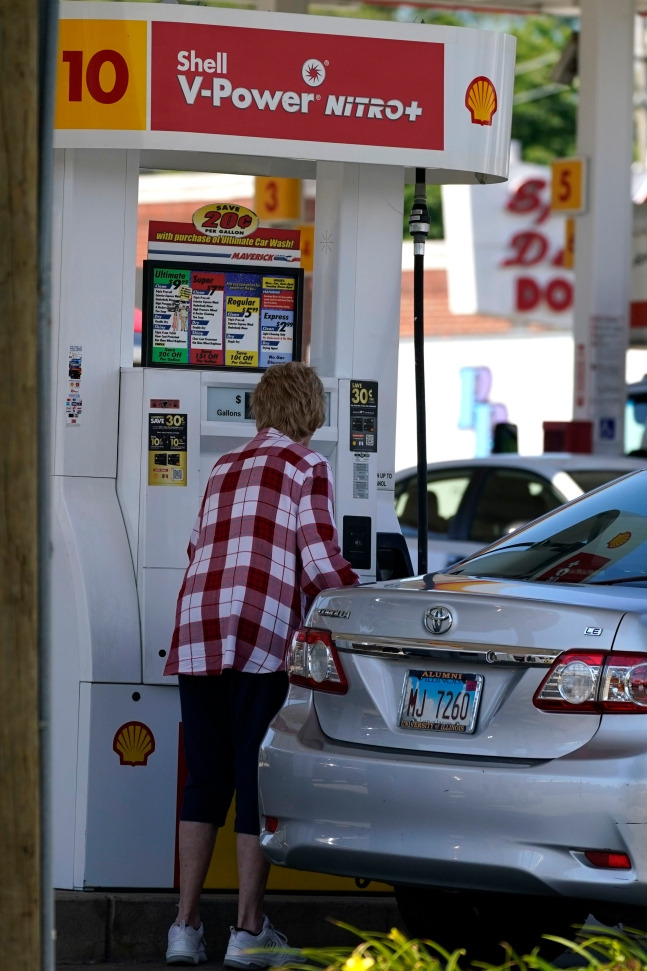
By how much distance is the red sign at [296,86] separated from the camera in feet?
20.0

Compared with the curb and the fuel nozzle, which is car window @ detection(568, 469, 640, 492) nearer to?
the fuel nozzle

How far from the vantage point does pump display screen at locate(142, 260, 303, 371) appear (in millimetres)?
6242

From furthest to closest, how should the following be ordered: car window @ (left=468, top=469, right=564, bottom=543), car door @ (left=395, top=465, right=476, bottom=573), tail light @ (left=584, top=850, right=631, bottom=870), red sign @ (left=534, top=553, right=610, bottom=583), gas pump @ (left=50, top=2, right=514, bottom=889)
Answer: car door @ (left=395, top=465, right=476, bottom=573)
car window @ (left=468, top=469, right=564, bottom=543)
gas pump @ (left=50, top=2, right=514, bottom=889)
red sign @ (left=534, top=553, right=610, bottom=583)
tail light @ (left=584, top=850, right=631, bottom=870)

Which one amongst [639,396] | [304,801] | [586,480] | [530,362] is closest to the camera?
[304,801]

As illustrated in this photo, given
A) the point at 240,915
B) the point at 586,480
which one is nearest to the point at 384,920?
the point at 240,915

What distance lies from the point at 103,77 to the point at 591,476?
5.80 m

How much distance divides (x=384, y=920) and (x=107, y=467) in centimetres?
192

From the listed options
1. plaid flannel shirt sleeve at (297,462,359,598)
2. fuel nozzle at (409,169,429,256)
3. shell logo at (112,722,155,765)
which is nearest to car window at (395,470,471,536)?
fuel nozzle at (409,169,429,256)

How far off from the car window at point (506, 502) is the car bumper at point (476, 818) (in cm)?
693

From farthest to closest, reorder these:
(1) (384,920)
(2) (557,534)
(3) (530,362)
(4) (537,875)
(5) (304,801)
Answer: (3) (530,362) → (1) (384,920) → (2) (557,534) → (5) (304,801) → (4) (537,875)

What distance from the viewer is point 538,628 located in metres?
4.27

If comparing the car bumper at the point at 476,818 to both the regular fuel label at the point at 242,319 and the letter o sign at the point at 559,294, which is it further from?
the letter o sign at the point at 559,294

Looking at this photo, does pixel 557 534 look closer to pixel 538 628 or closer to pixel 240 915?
pixel 538 628

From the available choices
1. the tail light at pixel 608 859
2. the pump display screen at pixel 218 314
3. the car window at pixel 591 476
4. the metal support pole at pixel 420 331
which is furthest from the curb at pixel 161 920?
the car window at pixel 591 476
